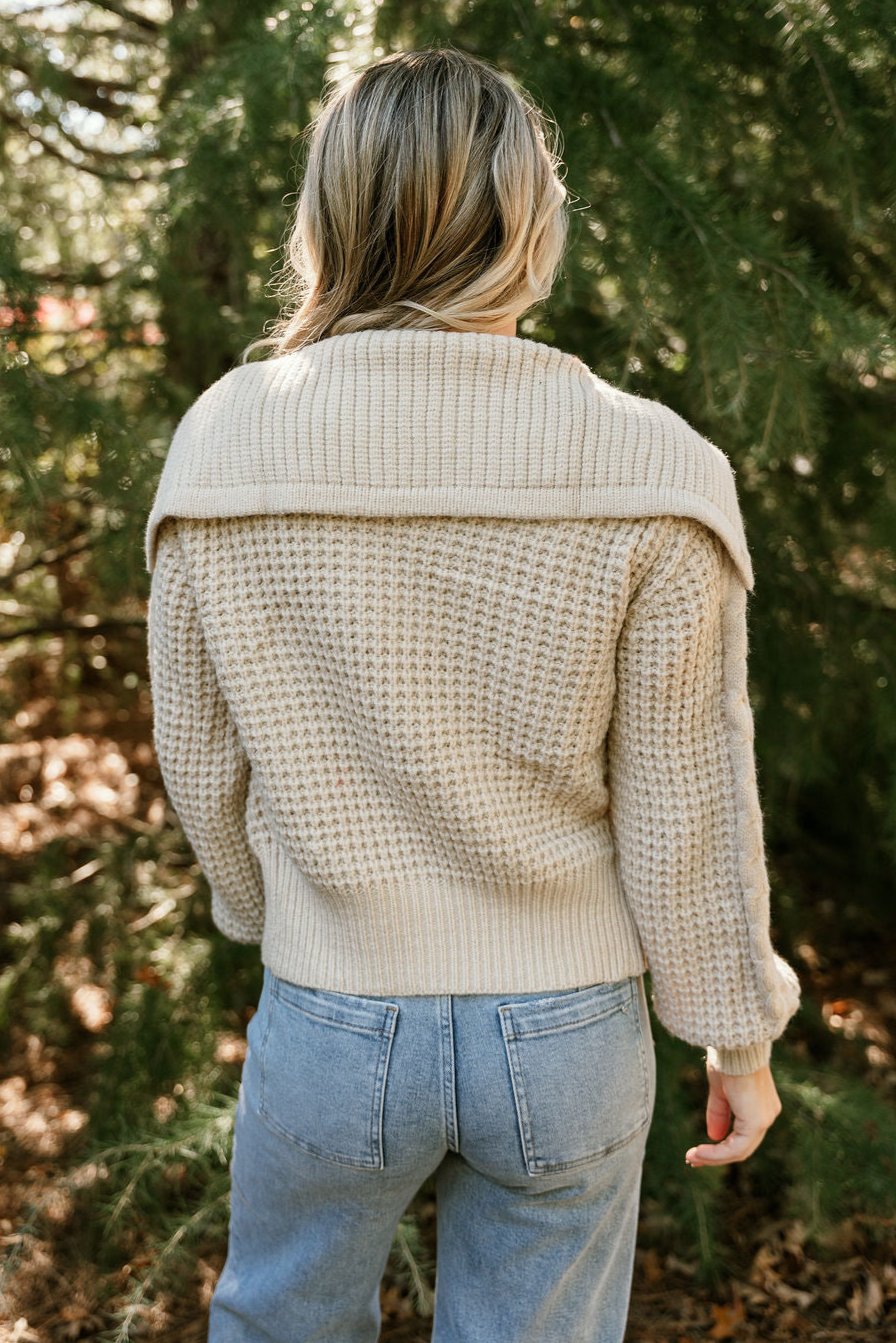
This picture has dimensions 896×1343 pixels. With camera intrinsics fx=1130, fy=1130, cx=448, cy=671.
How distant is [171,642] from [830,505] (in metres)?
1.64

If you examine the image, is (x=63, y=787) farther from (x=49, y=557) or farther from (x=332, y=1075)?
(x=332, y=1075)

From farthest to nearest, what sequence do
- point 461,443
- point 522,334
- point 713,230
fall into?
1. point 522,334
2. point 713,230
3. point 461,443

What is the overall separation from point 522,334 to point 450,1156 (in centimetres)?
137

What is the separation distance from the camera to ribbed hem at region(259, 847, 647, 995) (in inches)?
45.8

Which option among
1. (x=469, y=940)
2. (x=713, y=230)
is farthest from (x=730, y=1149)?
(x=713, y=230)

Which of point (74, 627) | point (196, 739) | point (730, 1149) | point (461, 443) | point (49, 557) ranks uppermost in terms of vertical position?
point (461, 443)

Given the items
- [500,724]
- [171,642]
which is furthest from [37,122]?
[500,724]

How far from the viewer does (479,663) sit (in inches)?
44.6

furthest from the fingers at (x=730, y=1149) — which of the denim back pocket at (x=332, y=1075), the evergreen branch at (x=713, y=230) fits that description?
the evergreen branch at (x=713, y=230)

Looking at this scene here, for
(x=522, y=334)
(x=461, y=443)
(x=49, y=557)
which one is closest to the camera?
(x=461, y=443)

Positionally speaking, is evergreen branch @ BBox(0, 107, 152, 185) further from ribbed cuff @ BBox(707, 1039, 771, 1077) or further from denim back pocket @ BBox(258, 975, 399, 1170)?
ribbed cuff @ BBox(707, 1039, 771, 1077)

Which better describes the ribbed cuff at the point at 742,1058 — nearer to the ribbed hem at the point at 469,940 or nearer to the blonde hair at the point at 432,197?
the ribbed hem at the point at 469,940

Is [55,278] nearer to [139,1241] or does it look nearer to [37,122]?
[37,122]

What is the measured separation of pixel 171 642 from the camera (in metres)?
1.24
